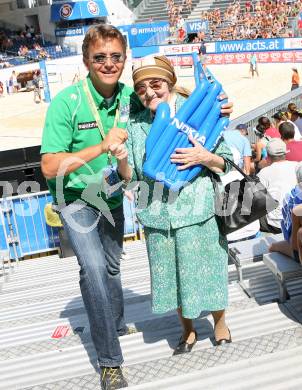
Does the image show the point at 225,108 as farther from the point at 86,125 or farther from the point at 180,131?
the point at 86,125

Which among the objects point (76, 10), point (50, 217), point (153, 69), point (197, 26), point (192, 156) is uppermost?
point (76, 10)

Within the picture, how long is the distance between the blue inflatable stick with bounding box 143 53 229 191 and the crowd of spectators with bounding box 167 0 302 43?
88.7 feet

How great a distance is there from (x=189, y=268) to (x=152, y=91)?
2.91 feet

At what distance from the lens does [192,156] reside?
8.56 feet

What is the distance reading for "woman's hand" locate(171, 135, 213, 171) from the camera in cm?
261

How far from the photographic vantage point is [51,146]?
262cm

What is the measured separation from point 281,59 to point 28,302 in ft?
81.0

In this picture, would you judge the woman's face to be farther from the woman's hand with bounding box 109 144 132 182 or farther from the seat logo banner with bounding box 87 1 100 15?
the seat logo banner with bounding box 87 1 100 15

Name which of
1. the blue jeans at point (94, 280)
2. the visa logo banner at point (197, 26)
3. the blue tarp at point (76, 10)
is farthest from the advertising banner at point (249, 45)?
the blue jeans at point (94, 280)

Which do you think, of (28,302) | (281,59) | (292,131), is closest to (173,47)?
(281,59)

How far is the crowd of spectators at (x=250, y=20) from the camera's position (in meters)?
30.3

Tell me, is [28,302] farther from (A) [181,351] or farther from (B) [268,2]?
(B) [268,2]

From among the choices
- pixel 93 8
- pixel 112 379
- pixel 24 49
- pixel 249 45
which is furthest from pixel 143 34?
pixel 112 379

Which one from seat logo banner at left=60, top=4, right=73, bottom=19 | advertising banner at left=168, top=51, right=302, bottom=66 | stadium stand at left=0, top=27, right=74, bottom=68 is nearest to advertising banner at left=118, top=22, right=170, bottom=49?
stadium stand at left=0, top=27, right=74, bottom=68
